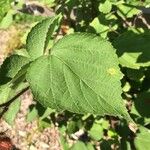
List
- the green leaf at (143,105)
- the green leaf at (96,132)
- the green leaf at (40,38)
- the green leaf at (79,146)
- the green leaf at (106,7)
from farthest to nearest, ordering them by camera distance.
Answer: the green leaf at (96,132) → the green leaf at (79,146) → the green leaf at (143,105) → the green leaf at (106,7) → the green leaf at (40,38)

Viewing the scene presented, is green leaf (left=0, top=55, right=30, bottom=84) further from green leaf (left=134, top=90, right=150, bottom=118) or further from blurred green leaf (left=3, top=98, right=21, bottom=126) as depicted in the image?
green leaf (left=134, top=90, right=150, bottom=118)

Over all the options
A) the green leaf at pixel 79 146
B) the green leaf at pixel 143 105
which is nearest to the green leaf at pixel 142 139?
the green leaf at pixel 143 105

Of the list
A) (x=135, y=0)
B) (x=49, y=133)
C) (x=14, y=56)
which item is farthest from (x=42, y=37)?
(x=49, y=133)

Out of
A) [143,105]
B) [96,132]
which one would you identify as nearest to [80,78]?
[143,105]

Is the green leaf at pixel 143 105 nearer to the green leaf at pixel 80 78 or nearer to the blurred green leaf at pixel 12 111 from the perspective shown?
the blurred green leaf at pixel 12 111

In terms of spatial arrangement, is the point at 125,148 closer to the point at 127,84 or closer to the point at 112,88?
the point at 127,84

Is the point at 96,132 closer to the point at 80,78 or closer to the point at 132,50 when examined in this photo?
the point at 132,50

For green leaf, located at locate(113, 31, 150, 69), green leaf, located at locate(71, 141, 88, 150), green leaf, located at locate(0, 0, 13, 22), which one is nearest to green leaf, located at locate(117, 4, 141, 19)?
green leaf, located at locate(113, 31, 150, 69)
